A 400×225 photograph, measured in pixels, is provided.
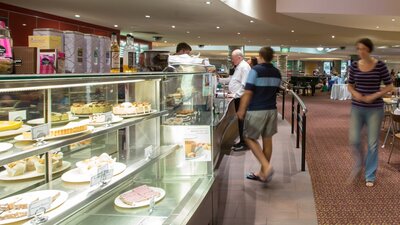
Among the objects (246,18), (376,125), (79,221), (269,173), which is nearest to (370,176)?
(376,125)

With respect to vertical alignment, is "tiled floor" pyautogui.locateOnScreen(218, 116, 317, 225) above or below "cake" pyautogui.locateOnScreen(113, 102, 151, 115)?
below

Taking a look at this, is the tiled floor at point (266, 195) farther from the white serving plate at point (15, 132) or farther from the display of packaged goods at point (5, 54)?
the display of packaged goods at point (5, 54)

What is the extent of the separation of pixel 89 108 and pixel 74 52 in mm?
508

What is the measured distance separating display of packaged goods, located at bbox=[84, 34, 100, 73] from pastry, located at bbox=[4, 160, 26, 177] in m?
0.58

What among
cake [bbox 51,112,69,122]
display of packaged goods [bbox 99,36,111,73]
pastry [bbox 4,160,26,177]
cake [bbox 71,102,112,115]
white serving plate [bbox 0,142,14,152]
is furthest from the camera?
cake [bbox 71,102,112,115]

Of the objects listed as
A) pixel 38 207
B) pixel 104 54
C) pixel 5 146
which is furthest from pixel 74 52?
pixel 38 207

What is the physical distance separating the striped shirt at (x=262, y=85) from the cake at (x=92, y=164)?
2.31 metres

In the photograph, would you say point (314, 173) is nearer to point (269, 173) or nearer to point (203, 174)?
point (269, 173)

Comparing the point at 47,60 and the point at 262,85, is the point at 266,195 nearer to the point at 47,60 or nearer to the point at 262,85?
the point at 262,85

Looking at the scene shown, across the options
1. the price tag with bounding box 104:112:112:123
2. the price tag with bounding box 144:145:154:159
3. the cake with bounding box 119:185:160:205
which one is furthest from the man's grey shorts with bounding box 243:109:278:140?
the price tag with bounding box 104:112:112:123

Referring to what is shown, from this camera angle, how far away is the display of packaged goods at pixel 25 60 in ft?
5.26

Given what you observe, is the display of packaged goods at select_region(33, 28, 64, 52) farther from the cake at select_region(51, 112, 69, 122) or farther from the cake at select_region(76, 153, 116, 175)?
the cake at select_region(76, 153, 116, 175)

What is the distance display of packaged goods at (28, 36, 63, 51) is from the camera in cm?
172

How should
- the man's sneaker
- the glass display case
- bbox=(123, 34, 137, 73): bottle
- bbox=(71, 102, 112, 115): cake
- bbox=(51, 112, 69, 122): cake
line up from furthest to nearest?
1. the man's sneaker
2. bbox=(123, 34, 137, 73): bottle
3. bbox=(71, 102, 112, 115): cake
4. bbox=(51, 112, 69, 122): cake
5. the glass display case
